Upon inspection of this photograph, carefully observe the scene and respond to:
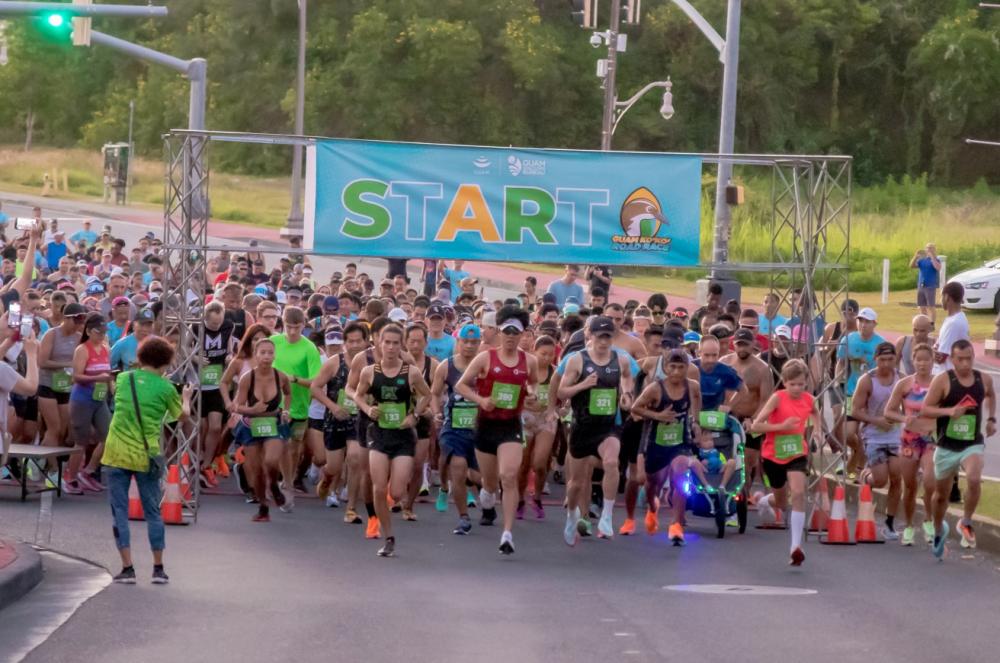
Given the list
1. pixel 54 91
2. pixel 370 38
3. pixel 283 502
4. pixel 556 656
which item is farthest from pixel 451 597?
pixel 54 91

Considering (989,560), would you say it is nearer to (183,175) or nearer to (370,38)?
(183,175)

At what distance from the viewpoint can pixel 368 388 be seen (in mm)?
13680

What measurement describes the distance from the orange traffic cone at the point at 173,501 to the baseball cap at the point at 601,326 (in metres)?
3.59

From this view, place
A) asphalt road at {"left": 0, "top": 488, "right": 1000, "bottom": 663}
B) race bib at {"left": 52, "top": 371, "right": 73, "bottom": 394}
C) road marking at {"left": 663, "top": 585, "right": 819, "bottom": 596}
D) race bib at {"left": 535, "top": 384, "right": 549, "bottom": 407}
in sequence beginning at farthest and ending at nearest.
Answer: race bib at {"left": 52, "top": 371, "right": 73, "bottom": 394}
race bib at {"left": 535, "top": 384, "right": 549, "bottom": 407}
road marking at {"left": 663, "top": 585, "right": 819, "bottom": 596}
asphalt road at {"left": 0, "top": 488, "right": 1000, "bottom": 663}

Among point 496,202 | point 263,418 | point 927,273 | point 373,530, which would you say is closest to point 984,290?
point 927,273

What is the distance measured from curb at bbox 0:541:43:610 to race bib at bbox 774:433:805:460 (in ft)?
18.3

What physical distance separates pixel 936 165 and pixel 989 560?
58.7 metres

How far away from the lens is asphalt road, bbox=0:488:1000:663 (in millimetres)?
9867

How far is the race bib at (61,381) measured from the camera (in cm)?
1659

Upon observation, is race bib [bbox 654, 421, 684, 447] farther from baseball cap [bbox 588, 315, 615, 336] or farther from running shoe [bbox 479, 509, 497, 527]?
running shoe [bbox 479, 509, 497, 527]

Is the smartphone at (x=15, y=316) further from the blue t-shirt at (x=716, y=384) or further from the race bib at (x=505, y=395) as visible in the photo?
the blue t-shirt at (x=716, y=384)

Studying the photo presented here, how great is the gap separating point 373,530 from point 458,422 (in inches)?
48.2

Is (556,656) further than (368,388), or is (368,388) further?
(368,388)

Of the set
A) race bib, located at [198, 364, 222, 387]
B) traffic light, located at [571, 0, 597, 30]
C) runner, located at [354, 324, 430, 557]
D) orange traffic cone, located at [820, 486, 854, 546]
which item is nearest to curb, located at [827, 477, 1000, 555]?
orange traffic cone, located at [820, 486, 854, 546]
